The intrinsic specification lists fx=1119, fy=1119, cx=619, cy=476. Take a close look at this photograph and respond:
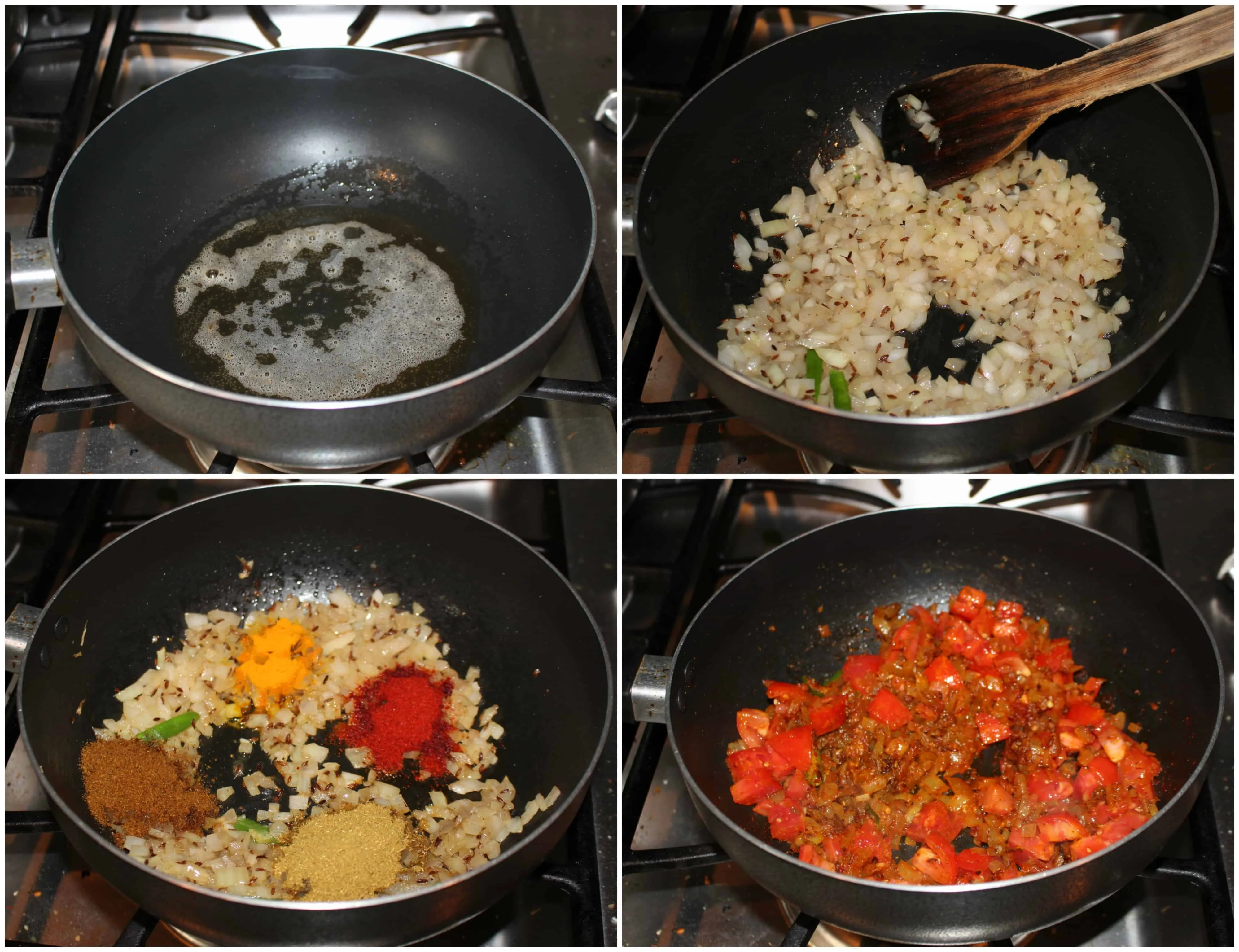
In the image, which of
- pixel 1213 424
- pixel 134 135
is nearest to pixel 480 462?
pixel 134 135

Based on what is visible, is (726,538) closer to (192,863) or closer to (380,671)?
(380,671)

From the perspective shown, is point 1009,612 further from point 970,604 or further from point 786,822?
point 786,822

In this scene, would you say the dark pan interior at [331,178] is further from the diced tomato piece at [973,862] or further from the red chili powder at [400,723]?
the diced tomato piece at [973,862]

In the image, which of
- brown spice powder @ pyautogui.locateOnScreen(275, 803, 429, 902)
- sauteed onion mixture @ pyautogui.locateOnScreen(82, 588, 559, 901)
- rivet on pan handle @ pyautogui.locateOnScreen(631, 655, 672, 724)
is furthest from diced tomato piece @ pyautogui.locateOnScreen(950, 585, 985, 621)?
brown spice powder @ pyautogui.locateOnScreen(275, 803, 429, 902)

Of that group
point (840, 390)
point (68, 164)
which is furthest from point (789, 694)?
point (68, 164)

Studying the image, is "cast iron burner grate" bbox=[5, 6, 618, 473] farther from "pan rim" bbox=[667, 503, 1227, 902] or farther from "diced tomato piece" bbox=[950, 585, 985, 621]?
"diced tomato piece" bbox=[950, 585, 985, 621]

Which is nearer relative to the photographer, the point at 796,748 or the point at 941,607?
the point at 796,748

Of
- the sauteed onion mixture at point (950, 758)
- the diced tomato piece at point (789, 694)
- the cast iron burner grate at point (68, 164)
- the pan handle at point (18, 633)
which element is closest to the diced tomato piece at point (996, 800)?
the sauteed onion mixture at point (950, 758)
